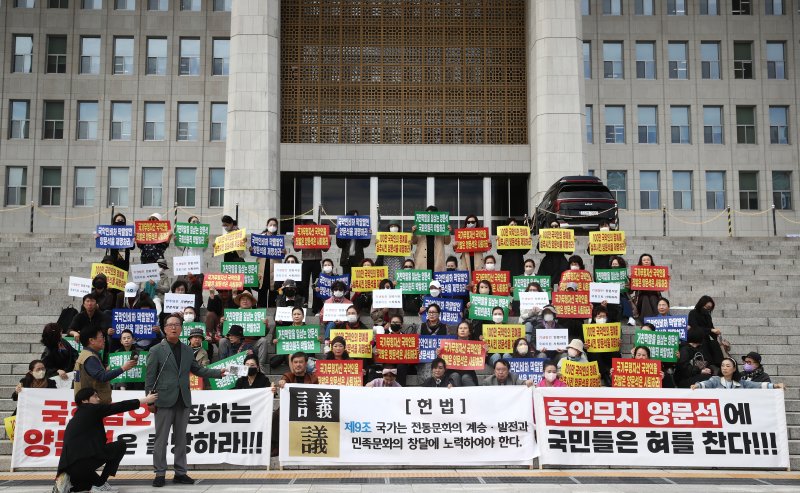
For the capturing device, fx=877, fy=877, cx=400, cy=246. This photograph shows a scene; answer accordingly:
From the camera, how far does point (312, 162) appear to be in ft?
117

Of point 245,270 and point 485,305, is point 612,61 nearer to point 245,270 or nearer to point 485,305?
point 485,305

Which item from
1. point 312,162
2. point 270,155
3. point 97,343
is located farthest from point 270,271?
point 312,162

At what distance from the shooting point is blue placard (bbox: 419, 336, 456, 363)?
13.6 meters

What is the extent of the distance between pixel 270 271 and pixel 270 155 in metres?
15.8

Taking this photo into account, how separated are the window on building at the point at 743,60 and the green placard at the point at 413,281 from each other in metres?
29.3

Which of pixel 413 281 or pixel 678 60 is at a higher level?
pixel 678 60

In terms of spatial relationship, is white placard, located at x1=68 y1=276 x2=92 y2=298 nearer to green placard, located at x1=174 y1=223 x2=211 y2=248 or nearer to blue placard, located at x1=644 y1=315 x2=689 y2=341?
green placard, located at x1=174 y1=223 x2=211 y2=248

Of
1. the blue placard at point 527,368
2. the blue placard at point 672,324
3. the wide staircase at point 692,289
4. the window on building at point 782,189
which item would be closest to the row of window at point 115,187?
the wide staircase at point 692,289

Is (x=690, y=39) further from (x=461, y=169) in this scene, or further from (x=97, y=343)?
(x=97, y=343)

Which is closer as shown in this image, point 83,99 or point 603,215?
point 603,215

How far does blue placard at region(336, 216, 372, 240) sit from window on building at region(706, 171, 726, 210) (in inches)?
1043

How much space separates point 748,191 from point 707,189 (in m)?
1.90

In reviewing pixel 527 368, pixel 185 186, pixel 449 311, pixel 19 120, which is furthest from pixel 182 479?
pixel 19 120

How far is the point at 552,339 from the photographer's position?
538 inches
